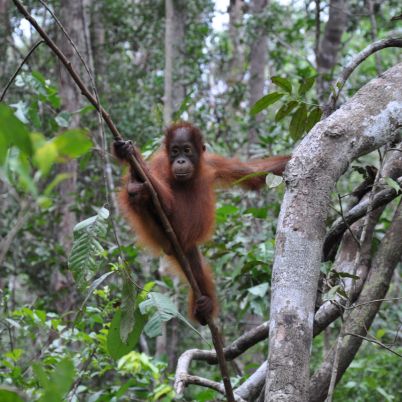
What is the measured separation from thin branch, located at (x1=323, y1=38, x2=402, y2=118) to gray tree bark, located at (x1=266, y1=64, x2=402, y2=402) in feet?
0.91

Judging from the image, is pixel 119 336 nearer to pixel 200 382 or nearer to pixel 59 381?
pixel 200 382

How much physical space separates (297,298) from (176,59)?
6557 mm

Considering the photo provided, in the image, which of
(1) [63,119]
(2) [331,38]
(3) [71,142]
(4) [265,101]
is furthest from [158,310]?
(2) [331,38]

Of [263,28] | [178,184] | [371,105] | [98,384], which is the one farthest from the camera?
[263,28]

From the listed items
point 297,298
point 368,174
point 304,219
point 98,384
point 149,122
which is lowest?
point 98,384

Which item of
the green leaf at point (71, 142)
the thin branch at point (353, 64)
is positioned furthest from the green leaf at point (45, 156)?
the thin branch at point (353, 64)

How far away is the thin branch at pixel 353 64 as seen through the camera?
7.98 feet

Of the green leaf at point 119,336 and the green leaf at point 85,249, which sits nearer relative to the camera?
the green leaf at point 85,249

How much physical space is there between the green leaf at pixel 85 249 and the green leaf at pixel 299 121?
1.10 metres

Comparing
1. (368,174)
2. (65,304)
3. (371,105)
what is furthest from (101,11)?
(371,105)

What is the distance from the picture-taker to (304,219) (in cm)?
180

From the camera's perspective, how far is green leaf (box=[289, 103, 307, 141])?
8.96 ft

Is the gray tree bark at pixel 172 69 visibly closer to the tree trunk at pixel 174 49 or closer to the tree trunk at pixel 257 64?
the tree trunk at pixel 174 49

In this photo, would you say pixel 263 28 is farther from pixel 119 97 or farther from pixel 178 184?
pixel 178 184
